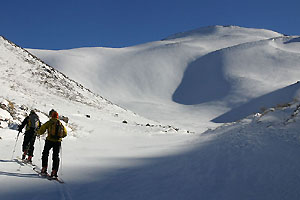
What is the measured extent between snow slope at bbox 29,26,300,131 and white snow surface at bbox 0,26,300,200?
537 mm

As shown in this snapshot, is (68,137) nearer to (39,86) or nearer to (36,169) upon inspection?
(36,169)

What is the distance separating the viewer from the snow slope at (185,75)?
246 feet

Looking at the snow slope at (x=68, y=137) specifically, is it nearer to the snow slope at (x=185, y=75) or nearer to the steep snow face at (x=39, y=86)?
the steep snow face at (x=39, y=86)

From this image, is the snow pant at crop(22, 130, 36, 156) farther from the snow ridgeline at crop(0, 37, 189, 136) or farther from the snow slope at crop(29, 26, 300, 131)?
the snow slope at crop(29, 26, 300, 131)

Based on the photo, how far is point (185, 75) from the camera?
100750 millimetres

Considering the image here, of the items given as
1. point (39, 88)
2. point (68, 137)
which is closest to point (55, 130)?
point (68, 137)

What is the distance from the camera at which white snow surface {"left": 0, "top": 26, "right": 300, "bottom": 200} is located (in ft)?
23.5

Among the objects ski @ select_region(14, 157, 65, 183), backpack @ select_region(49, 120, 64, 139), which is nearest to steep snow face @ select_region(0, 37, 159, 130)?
ski @ select_region(14, 157, 65, 183)

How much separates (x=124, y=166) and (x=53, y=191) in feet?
12.7

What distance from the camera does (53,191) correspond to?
268 inches


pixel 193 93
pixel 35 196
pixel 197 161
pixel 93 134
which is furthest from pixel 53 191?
pixel 193 93

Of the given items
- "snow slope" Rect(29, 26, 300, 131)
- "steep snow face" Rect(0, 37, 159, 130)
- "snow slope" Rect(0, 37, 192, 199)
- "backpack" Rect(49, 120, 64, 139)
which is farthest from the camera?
"snow slope" Rect(29, 26, 300, 131)

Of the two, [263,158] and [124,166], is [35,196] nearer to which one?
[124,166]

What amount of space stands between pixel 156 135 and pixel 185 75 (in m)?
78.1
